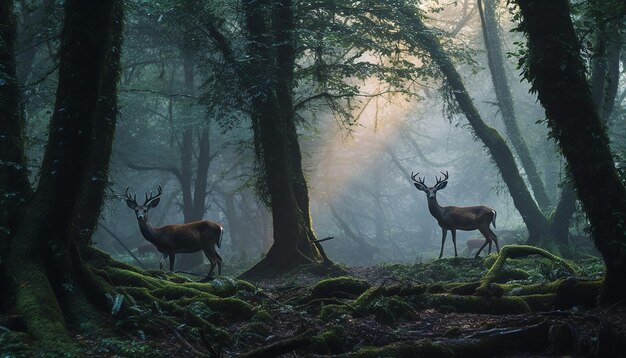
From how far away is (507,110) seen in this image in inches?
1089

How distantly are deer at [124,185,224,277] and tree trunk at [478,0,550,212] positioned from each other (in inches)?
573

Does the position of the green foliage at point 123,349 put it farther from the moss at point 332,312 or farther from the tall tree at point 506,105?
the tall tree at point 506,105

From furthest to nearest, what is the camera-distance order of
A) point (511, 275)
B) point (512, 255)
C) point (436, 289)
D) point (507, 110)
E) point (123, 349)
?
point (507, 110)
point (511, 275)
point (512, 255)
point (436, 289)
point (123, 349)

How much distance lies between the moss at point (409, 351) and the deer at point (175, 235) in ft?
32.8

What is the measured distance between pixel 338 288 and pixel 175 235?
25.7 ft

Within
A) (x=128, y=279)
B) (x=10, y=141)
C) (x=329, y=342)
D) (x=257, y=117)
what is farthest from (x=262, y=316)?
(x=257, y=117)

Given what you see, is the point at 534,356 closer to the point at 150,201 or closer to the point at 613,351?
the point at 613,351

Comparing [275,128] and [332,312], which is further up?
[275,128]

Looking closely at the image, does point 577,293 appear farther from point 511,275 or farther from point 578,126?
point 511,275

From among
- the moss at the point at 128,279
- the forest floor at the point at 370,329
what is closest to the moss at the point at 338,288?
the forest floor at the point at 370,329

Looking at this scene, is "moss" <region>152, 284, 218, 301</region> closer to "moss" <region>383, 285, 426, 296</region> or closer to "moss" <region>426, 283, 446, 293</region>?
"moss" <region>383, 285, 426, 296</region>

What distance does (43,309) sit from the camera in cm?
671

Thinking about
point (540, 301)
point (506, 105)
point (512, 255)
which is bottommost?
point (540, 301)

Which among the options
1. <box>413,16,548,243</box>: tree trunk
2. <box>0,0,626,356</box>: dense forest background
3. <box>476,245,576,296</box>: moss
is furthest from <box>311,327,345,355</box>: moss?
<box>413,16,548,243</box>: tree trunk
